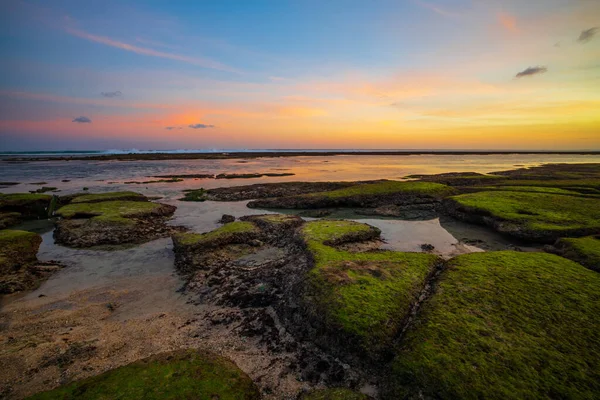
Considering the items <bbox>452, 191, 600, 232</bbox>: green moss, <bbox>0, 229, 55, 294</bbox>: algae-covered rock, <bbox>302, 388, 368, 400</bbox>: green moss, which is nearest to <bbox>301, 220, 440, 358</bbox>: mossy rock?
<bbox>302, 388, 368, 400</bbox>: green moss

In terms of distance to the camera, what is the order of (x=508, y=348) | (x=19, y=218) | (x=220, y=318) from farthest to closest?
(x=19, y=218), (x=220, y=318), (x=508, y=348)

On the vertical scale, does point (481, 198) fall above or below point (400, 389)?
above

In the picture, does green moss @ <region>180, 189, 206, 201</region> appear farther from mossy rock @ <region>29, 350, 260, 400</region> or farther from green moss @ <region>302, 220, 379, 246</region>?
mossy rock @ <region>29, 350, 260, 400</region>

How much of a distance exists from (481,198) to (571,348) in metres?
18.7

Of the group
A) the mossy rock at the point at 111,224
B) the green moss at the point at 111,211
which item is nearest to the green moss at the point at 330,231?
the mossy rock at the point at 111,224

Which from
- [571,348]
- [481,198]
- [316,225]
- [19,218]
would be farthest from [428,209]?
[19,218]

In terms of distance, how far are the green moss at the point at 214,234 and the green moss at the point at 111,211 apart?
22.1 feet

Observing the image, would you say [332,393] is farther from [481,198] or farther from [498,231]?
[481,198]

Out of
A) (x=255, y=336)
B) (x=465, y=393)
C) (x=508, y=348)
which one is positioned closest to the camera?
(x=465, y=393)

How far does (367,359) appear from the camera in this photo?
6.67 m

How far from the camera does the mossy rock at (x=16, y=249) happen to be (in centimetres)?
1235

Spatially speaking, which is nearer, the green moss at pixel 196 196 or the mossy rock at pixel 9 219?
the mossy rock at pixel 9 219

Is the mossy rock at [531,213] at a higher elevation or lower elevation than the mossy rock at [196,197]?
higher

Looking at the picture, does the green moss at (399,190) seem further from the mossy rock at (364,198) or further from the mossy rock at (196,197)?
the mossy rock at (196,197)
